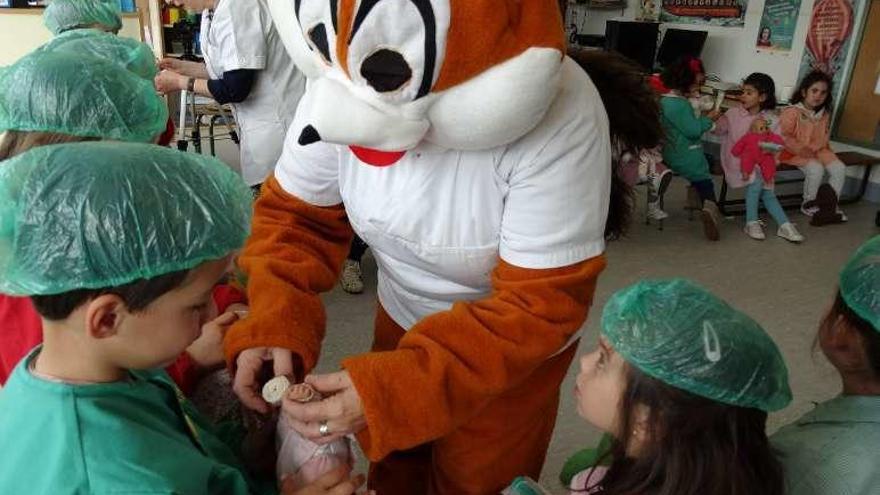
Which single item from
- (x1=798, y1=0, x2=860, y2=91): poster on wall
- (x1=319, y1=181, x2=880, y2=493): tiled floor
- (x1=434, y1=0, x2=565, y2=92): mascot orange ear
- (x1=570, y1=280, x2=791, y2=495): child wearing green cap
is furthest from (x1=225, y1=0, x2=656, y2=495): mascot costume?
(x1=798, y1=0, x2=860, y2=91): poster on wall

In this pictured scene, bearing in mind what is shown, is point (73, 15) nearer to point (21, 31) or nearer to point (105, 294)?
point (105, 294)

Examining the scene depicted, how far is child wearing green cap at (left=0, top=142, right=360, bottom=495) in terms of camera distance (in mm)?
647

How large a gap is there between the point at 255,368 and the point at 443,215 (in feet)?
1.11

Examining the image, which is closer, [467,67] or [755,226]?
[467,67]

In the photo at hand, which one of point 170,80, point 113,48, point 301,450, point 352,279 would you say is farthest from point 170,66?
point 301,450

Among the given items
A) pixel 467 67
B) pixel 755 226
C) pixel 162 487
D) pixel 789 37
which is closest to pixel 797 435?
pixel 467 67

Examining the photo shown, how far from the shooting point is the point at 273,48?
2.51 meters

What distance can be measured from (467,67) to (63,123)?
98cm

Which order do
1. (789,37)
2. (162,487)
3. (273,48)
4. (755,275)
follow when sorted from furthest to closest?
1. (789,37)
2. (755,275)
3. (273,48)
4. (162,487)

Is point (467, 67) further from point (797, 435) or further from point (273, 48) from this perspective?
point (273, 48)

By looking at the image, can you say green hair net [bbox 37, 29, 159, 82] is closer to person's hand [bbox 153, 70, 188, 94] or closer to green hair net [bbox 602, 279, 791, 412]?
person's hand [bbox 153, 70, 188, 94]

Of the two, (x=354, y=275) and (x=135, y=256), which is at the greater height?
(x=135, y=256)

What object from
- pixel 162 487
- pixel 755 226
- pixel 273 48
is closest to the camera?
pixel 162 487

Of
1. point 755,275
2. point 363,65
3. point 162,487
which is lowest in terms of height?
point 755,275
